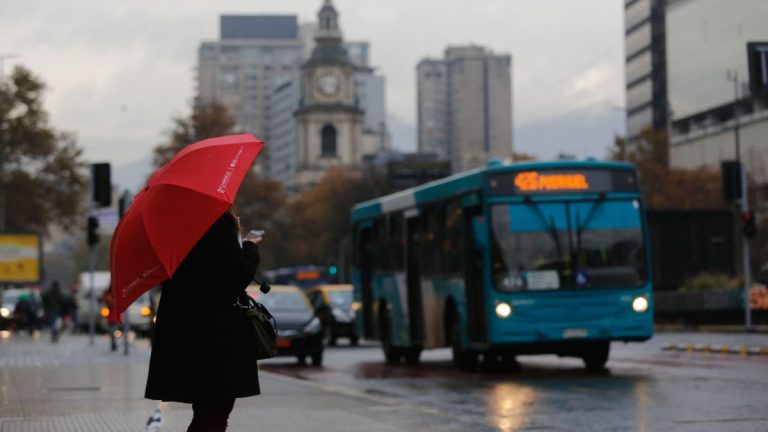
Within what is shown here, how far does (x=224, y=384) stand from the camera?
26.8ft

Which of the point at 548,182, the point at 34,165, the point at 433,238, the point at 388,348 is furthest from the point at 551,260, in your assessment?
the point at 34,165

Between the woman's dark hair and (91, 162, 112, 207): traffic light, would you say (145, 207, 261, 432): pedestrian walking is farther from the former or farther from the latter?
(91, 162, 112, 207): traffic light

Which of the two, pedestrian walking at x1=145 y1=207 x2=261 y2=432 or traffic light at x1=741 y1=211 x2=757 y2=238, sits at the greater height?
traffic light at x1=741 y1=211 x2=757 y2=238

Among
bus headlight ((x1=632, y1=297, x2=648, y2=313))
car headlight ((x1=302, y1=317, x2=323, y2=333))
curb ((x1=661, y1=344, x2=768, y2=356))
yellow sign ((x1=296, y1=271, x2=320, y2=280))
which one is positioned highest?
yellow sign ((x1=296, y1=271, x2=320, y2=280))

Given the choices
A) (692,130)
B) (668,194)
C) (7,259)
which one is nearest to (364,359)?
(7,259)

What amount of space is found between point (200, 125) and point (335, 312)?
2374 inches

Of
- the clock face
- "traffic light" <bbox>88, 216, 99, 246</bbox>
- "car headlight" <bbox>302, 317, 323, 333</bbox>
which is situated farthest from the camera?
the clock face

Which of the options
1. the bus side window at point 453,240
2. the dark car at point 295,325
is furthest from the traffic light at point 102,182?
the bus side window at point 453,240

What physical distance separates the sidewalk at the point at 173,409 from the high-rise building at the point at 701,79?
77.7 meters

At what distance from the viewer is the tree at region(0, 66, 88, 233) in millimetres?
75312

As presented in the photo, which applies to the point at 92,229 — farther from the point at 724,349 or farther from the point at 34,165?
the point at 34,165

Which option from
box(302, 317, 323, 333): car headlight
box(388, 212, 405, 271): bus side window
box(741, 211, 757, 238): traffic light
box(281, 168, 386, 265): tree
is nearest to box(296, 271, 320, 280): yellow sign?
box(741, 211, 757, 238): traffic light

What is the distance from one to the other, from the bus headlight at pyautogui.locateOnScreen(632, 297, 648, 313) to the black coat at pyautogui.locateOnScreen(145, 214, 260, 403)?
15.3m

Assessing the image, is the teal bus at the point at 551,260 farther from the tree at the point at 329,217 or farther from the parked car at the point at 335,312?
the tree at the point at 329,217
